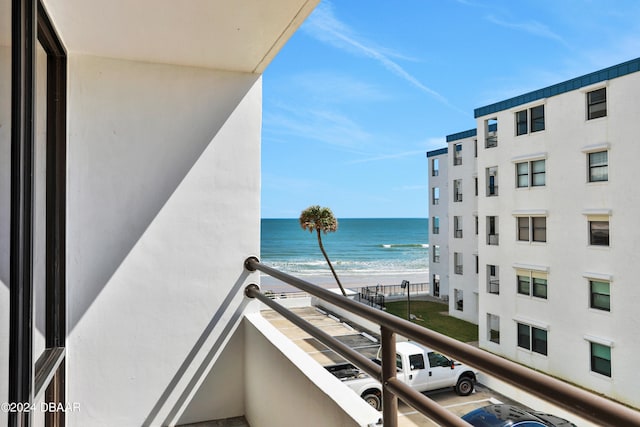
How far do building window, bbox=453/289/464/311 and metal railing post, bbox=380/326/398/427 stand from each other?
1562 centimetres

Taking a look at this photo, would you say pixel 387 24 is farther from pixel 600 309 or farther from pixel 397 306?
pixel 600 309

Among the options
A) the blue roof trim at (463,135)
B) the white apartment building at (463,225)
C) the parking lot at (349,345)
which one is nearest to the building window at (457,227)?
the white apartment building at (463,225)

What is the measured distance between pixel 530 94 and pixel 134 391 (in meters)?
11.5

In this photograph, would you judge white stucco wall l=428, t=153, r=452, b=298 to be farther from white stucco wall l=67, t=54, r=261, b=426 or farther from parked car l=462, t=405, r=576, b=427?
white stucco wall l=67, t=54, r=261, b=426

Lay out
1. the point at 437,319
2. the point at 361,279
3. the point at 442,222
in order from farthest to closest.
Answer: the point at 361,279
the point at 442,222
the point at 437,319

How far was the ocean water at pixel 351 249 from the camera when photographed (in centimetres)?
2684

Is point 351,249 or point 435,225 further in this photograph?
point 351,249

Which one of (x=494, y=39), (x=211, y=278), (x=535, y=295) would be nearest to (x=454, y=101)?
(x=494, y=39)

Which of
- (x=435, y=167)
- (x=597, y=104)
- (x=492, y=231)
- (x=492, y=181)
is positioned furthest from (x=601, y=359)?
(x=435, y=167)

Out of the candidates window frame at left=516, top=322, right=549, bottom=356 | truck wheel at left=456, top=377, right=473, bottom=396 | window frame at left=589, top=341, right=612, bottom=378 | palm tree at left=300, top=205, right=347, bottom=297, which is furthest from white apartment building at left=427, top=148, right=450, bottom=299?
truck wheel at left=456, top=377, right=473, bottom=396

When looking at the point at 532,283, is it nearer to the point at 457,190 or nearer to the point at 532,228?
the point at 532,228

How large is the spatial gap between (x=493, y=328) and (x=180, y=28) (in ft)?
43.2

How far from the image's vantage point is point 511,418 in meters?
1.79

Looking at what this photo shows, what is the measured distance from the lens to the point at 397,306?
17250mm
